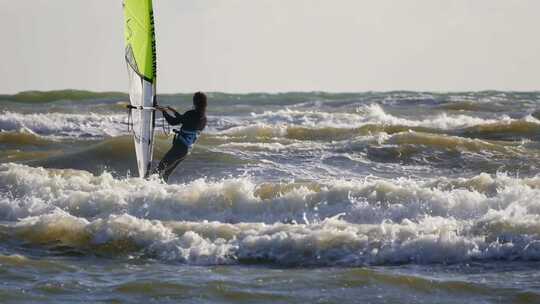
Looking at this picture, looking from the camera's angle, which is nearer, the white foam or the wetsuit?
the wetsuit

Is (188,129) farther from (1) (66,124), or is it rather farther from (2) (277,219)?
(1) (66,124)

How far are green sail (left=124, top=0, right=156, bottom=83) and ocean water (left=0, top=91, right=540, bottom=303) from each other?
0.73m

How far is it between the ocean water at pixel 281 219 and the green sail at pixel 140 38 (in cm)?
73

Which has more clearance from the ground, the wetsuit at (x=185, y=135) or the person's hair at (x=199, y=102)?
the person's hair at (x=199, y=102)

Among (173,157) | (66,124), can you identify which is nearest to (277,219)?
(173,157)

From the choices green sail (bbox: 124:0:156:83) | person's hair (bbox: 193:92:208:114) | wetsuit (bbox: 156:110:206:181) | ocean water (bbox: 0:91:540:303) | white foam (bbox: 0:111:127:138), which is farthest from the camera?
white foam (bbox: 0:111:127:138)

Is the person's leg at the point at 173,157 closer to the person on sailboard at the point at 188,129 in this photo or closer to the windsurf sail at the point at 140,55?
the person on sailboard at the point at 188,129

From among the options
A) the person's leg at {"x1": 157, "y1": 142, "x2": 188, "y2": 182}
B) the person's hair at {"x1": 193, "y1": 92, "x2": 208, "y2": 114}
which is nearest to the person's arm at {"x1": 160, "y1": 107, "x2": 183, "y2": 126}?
the person's hair at {"x1": 193, "y1": 92, "x2": 208, "y2": 114}

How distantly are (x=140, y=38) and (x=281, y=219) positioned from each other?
2.71m

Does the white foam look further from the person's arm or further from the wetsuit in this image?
the person's arm

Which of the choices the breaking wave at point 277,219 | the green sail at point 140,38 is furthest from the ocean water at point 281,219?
the green sail at point 140,38

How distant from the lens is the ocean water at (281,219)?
887cm

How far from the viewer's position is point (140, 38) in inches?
453

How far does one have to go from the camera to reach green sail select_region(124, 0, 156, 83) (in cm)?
1138
